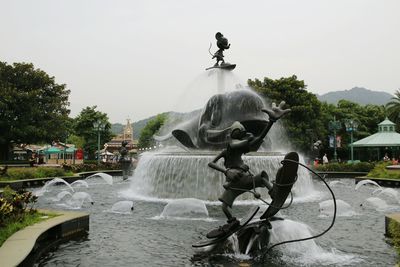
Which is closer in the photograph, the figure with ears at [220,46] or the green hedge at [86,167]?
the figure with ears at [220,46]

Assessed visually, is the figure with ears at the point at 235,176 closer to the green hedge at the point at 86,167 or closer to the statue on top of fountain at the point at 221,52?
the statue on top of fountain at the point at 221,52

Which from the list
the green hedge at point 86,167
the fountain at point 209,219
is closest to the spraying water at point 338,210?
the fountain at point 209,219

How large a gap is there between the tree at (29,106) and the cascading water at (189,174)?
2634 centimetres

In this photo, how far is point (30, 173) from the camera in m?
22.7

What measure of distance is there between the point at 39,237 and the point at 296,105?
4287 centimetres

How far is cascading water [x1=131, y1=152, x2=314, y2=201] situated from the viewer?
15398 mm

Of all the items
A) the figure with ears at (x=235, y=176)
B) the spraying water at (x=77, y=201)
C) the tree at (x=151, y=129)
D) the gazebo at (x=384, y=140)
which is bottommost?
the spraying water at (x=77, y=201)

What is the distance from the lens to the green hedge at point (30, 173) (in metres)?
21.7

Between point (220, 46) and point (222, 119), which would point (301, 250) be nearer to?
point (222, 119)

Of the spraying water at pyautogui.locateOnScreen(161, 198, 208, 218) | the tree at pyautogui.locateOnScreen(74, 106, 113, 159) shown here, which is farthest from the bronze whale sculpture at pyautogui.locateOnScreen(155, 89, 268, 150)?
the tree at pyautogui.locateOnScreen(74, 106, 113, 159)

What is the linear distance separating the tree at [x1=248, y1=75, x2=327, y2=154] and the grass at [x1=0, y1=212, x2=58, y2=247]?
37803 millimetres

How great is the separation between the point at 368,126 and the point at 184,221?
59.5 m

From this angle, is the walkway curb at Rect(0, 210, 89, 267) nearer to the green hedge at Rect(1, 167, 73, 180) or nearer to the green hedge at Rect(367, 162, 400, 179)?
the green hedge at Rect(1, 167, 73, 180)

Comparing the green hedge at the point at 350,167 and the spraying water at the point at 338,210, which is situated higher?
the green hedge at the point at 350,167
